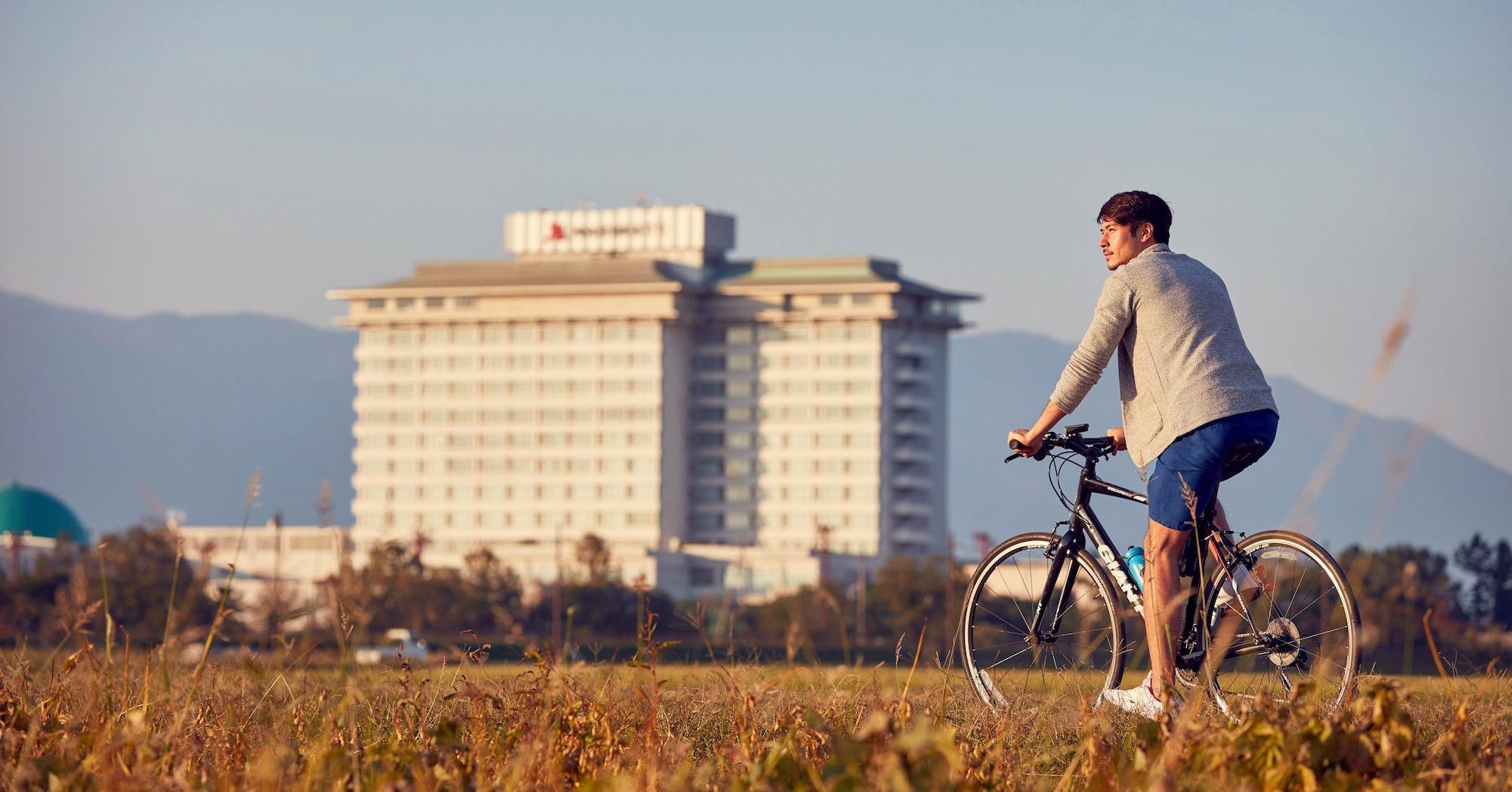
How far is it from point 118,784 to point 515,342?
134 metres

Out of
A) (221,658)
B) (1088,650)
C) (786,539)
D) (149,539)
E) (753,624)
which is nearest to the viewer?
(1088,650)

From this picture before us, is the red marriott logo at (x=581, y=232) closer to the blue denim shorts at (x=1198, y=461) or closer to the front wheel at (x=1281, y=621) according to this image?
the front wheel at (x=1281, y=621)

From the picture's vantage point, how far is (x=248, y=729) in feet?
19.7

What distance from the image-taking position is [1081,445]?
22.8ft

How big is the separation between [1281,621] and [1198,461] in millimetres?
628

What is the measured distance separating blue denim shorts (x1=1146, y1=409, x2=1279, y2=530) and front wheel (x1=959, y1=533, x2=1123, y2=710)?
20.3 inches

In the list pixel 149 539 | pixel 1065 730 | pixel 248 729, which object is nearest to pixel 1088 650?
pixel 1065 730

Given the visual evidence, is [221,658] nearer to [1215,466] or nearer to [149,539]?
[1215,466]

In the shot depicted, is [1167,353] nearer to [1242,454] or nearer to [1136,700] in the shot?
[1242,454]

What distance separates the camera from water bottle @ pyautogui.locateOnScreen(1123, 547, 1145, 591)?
21.8 ft

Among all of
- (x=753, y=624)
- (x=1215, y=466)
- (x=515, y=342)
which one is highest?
(x=515, y=342)

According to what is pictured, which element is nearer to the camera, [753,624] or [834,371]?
[753,624]

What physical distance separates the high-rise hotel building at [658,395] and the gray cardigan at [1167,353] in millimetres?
123064

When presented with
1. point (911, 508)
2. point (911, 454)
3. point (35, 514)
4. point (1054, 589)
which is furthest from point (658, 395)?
point (1054, 589)
